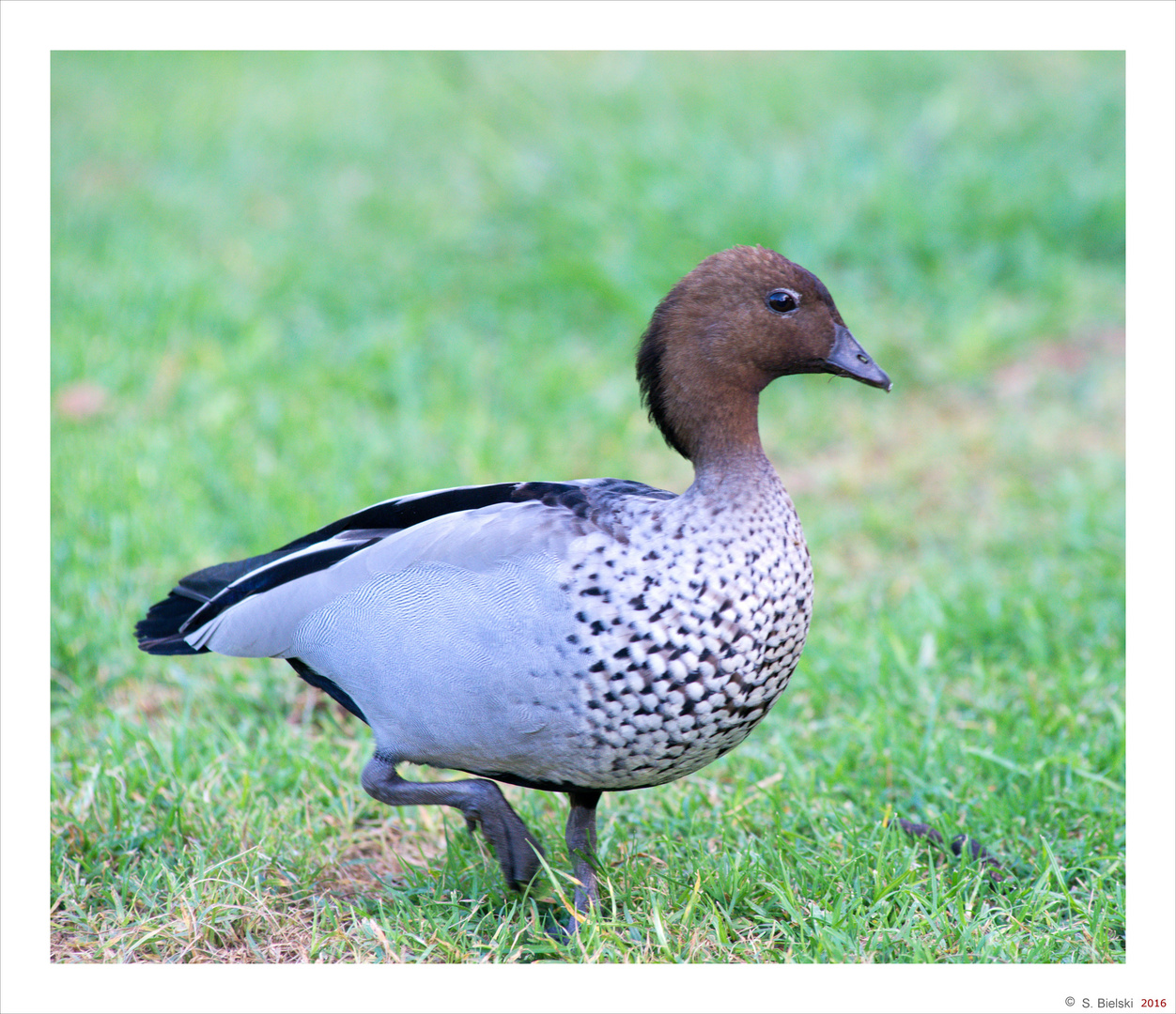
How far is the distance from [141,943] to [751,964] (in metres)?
1.23

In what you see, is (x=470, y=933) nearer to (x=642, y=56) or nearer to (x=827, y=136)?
(x=827, y=136)

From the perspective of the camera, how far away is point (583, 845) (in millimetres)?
2682

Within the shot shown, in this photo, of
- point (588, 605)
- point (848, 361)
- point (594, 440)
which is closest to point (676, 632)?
point (588, 605)

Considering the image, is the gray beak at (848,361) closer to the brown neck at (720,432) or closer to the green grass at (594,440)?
the brown neck at (720,432)

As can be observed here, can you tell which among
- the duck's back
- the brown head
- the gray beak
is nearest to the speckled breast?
the duck's back

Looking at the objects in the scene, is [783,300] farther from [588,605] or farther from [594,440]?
[594,440]

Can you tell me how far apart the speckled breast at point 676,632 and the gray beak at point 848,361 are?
360 mm

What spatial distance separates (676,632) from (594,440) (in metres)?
2.79

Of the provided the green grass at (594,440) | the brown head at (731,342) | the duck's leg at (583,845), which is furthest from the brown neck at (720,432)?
the green grass at (594,440)

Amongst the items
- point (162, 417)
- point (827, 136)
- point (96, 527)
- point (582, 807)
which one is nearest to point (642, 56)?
point (827, 136)

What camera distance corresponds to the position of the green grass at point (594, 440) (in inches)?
106

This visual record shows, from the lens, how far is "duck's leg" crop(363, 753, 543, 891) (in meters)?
2.54

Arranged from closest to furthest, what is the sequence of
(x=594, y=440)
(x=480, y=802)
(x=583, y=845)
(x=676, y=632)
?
1. (x=676, y=632)
2. (x=480, y=802)
3. (x=583, y=845)
4. (x=594, y=440)

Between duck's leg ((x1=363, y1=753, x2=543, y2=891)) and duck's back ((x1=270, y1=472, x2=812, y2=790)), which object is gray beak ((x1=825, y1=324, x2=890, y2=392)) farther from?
duck's leg ((x1=363, y1=753, x2=543, y2=891))
